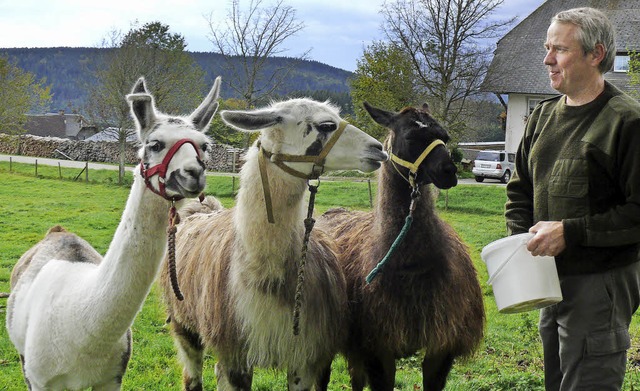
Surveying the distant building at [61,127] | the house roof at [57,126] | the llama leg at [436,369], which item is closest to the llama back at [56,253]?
the llama leg at [436,369]

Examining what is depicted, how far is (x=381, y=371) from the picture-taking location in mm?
4035

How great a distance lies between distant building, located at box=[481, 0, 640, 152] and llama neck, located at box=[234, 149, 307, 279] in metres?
27.8

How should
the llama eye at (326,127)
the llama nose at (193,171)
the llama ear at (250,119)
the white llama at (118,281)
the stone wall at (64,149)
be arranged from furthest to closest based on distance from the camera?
the stone wall at (64,149) → the llama eye at (326,127) → the llama ear at (250,119) → the white llama at (118,281) → the llama nose at (193,171)

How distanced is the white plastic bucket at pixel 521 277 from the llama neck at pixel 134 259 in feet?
5.05

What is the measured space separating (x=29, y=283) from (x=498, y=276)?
274cm

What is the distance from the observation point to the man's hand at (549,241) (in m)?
2.56

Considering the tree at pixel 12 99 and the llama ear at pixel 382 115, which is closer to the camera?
the llama ear at pixel 382 115

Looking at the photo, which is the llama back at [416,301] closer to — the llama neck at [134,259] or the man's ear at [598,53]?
the llama neck at [134,259]

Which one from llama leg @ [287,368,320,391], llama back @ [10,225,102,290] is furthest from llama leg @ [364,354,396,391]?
llama back @ [10,225,102,290]

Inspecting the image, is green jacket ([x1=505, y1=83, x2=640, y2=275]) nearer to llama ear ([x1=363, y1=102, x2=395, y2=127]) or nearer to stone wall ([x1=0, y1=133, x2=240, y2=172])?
llama ear ([x1=363, y1=102, x2=395, y2=127])

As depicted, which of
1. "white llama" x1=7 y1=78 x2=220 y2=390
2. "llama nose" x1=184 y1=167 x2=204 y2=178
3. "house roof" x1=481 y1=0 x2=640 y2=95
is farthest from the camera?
"house roof" x1=481 y1=0 x2=640 y2=95

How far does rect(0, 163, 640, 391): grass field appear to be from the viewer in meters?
5.19

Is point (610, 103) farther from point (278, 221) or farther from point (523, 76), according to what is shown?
point (523, 76)

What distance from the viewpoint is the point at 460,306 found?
3977mm
